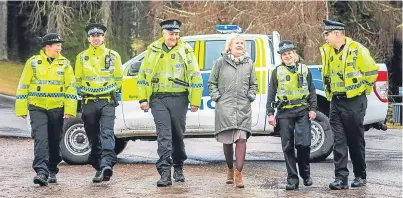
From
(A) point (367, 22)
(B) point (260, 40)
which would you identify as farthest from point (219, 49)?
(A) point (367, 22)

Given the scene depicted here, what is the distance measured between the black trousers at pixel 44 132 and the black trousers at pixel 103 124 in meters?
0.34

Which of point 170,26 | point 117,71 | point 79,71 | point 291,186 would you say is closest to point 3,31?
point 79,71

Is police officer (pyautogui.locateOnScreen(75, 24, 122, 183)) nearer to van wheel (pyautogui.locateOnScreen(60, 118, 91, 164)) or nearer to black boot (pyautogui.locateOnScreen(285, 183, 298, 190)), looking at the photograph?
black boot (pyautogui.locateOnScreen(285, 183, 298, 190))

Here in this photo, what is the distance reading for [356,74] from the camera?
10.5 m

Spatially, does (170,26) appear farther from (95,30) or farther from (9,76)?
(9,76)

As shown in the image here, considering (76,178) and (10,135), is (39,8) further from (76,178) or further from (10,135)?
(76,178)

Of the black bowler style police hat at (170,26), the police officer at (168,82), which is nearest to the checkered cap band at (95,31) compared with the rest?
the police officer at (168,82)

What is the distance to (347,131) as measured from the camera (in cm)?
1065

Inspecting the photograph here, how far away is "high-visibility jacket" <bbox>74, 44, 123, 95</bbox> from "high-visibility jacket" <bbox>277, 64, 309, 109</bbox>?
6.20 ft

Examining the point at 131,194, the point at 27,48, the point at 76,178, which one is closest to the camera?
the point at 131,194

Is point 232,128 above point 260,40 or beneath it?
beneath

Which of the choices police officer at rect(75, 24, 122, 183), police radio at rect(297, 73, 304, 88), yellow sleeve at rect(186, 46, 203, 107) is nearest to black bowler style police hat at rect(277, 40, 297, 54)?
police radio at rect(297, 73, 304, 88)

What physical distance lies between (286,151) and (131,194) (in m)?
1.90

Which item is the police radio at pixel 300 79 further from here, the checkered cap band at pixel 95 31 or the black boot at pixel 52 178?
the black boot at pixel 52 178
